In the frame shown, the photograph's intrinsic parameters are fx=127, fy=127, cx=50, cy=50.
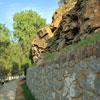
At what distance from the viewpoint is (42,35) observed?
61.1 ft

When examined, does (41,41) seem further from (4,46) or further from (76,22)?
(4,46)

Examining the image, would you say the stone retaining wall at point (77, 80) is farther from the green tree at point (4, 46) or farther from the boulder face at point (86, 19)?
Result: the green tree at point (4, 46)

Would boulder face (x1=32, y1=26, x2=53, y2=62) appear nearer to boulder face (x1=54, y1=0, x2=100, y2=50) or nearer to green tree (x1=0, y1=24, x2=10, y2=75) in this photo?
boulder face (x1=54, y1=0, x2=100, y2=50)

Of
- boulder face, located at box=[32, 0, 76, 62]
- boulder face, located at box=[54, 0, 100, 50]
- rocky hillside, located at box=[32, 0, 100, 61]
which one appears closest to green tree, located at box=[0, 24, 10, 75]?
boulder face, located at box=[32, 0, 76, 62]

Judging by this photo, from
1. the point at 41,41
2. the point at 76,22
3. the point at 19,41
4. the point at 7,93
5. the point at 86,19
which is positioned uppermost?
the point at 19,41

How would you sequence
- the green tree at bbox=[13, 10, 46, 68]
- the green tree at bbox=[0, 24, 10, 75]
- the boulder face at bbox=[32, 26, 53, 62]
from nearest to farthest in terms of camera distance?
the boulder face at bbox=[32, 26, 53, 62]
the green tree at bbox=[0, 24, 10, 75]
the green tree at bbox=[13, 10, 46, 68]

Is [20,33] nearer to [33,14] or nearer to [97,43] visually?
[33,14]

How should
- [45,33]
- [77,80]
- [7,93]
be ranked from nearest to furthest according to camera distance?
[77,80]
[7,93]
[45,33]

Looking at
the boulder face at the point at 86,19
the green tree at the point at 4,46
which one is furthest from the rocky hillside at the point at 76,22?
the green tree at the point at 4,46

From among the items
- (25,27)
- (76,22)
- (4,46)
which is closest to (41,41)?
(76,22)

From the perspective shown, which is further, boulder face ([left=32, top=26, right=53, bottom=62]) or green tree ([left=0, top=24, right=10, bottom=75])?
green tree ([left=0, top=24, right=10, bottom=75])

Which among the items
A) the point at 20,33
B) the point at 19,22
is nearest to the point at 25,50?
the point at 20,33

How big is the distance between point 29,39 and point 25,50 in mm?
2795

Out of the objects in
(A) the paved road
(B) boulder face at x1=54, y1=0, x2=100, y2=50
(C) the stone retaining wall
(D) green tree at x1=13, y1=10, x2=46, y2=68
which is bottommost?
(A) the paved road
